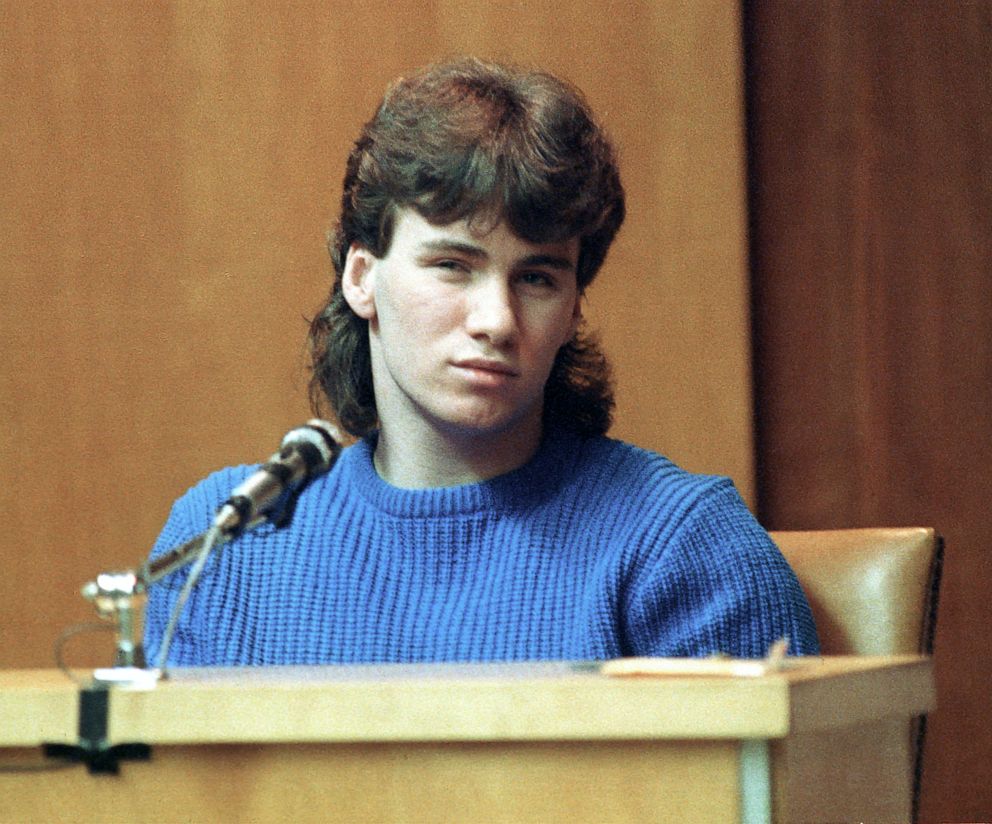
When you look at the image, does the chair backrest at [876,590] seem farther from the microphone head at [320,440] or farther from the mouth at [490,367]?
the microphone head at [320,440]

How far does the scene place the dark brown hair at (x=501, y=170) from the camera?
5.39ft

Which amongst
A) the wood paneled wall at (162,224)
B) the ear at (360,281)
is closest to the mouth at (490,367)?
the ear at (360,281)

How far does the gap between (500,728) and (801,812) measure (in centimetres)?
20

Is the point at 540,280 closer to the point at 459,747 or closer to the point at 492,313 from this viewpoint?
the point at 492,313

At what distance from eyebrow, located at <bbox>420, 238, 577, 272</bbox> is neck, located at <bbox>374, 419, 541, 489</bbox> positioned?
22cm

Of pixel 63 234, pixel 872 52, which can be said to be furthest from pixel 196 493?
pixel 872 52

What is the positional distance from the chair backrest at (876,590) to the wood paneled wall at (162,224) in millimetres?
1107

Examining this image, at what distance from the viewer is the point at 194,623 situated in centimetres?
176

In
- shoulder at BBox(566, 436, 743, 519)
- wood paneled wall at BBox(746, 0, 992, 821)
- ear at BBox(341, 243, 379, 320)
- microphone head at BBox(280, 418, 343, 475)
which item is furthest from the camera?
wood paneled wall at BBox(746, 0, 992, 821)

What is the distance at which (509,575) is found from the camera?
5.46 ft

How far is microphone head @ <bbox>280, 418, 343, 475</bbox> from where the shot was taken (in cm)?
129

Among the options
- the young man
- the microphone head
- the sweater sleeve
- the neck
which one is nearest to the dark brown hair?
the young man

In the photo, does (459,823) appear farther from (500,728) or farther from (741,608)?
(741,608)

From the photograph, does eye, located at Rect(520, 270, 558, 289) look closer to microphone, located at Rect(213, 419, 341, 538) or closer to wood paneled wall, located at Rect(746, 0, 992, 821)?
microphone, located at Rect(213, 419, 341, 538)
